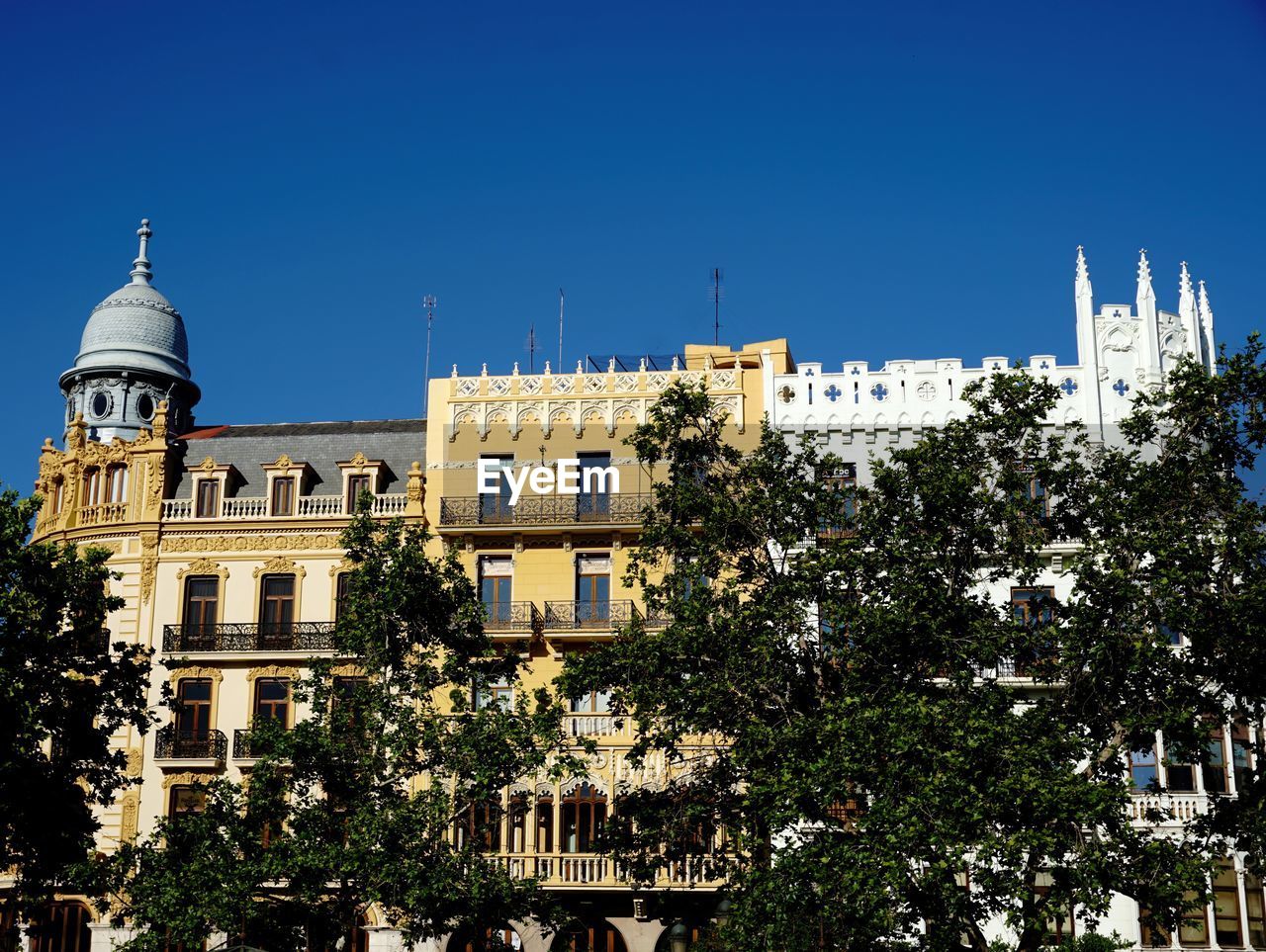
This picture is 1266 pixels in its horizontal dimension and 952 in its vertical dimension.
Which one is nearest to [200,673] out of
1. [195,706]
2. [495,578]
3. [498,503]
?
[195,706]

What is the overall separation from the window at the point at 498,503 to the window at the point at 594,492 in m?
2.28

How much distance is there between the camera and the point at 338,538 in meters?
53.2

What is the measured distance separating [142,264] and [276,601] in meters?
19.5

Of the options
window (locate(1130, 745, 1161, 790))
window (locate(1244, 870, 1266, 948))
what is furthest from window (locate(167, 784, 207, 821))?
window (locate(1244, 870, 1266, 948))

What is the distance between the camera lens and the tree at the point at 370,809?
3706 centimetres

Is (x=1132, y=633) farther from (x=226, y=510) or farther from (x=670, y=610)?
(x=226, y=510)

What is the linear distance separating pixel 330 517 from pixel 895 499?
944 inches

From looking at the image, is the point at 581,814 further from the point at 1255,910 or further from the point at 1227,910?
the point at 1255,910

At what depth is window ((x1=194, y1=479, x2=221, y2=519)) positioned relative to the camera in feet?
187

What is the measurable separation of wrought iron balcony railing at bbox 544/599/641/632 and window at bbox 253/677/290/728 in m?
8.76

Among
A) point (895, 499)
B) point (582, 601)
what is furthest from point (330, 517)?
point (895, 499)

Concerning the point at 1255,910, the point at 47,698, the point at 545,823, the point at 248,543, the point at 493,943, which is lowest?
the point at 493,943

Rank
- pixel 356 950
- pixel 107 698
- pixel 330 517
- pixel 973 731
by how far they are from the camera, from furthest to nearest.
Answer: pixel 330 517
pixel 356 950
pixel 107 698
pixel 973 731

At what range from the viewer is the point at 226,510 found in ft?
187
